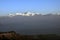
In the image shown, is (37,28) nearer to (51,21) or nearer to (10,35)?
(51,21)

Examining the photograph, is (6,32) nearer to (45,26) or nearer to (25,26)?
(25,26)

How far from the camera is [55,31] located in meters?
6.88

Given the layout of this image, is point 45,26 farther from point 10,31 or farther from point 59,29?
point 10,31

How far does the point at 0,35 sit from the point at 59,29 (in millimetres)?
2336

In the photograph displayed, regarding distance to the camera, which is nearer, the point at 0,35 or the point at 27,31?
the point at 0,35

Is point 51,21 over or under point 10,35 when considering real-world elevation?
over

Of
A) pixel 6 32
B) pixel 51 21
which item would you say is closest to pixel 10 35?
pixel 6 32

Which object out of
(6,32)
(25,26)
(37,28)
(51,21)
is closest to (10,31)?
(6,32)

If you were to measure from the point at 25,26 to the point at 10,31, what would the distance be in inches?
25.6

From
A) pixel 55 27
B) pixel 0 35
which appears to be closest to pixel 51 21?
pixel 55 27

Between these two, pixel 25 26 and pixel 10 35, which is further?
pixel 25 26

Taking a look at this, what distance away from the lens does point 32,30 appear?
7023 millimetres

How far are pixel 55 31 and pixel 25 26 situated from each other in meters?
1.23

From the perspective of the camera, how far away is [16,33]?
6.65 meters
